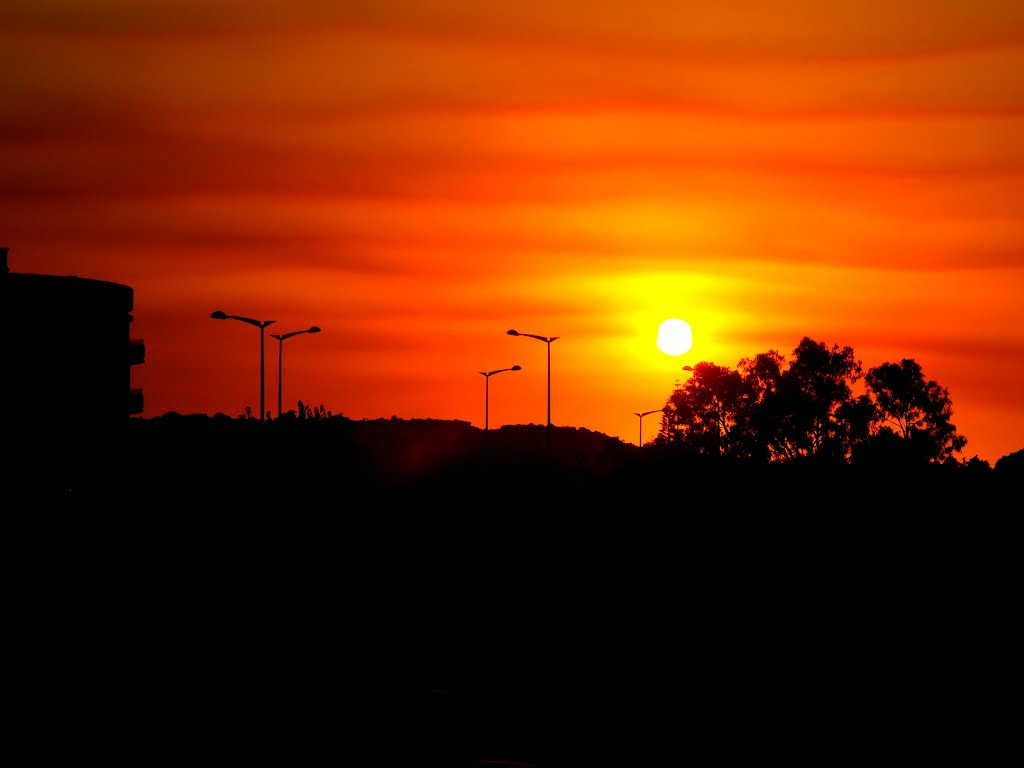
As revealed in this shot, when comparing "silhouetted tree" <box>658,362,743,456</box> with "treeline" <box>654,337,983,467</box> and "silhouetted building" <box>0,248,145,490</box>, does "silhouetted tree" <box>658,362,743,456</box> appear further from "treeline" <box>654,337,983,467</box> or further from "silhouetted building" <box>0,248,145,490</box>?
"silhouetted building" <box>0,248,145,490</box>

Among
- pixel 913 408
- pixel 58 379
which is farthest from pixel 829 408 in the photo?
pixel 58 379

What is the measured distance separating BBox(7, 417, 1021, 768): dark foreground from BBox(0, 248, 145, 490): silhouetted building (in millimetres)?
21987

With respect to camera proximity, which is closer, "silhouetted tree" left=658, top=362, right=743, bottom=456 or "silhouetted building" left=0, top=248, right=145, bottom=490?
"silhouetted building" left=0, top=248, right=145, bottom=490

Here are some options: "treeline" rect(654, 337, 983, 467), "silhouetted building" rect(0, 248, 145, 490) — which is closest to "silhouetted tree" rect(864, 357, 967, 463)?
"treeline" rect(654, 337, 983, 467)

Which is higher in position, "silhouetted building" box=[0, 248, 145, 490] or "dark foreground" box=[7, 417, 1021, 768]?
"silhouetted building" box=[0, 248, 145, 490]

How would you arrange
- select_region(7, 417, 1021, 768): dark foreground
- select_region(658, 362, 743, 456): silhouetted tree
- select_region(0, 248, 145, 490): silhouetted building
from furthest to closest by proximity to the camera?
select_region(658, 362, 743, 456): silhouetted tree → select_region(0, 248, 145, 490): silhouetted building → select_region(7, 417, 1021, 768): dark foreground

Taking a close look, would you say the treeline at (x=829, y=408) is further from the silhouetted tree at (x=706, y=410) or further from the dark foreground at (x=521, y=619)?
the dark foreground at (x=521, y=619)

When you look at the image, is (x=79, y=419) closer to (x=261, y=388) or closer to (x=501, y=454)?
(x=261, y=388)

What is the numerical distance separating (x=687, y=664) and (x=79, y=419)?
81788 millimetres

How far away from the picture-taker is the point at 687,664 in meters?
32.2

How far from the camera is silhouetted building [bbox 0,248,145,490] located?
332ft

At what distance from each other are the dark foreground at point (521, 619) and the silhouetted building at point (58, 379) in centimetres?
2199

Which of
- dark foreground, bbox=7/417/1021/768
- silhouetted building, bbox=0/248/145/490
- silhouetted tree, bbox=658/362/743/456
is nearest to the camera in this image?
dark foreground, bbox=7/417/1021/768

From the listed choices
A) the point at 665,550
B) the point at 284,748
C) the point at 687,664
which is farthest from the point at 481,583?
the point at 284,748
